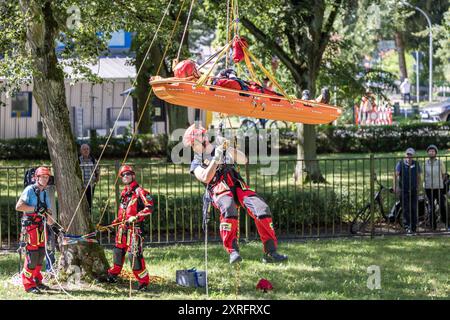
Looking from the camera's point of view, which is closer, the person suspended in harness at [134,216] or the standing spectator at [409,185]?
the person suspended in harness at [134,216]

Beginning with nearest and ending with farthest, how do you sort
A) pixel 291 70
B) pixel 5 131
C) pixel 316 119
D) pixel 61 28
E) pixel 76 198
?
pixel 316 119 < pixel 76 198 < pixel 61 28 < pixel 291 70 < pixel 5 131

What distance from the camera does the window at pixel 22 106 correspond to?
93.8 ft

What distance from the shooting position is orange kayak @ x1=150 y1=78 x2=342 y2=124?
739 cm

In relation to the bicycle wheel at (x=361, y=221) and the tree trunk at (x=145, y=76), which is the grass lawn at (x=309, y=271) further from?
the tree trunk at (x=145, y=76)

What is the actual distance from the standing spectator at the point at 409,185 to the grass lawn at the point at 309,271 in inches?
20.2

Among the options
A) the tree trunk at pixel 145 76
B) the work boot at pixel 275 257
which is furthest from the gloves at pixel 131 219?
the tree trunk at pixel 145 76

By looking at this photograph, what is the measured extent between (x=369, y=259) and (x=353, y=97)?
8011mm

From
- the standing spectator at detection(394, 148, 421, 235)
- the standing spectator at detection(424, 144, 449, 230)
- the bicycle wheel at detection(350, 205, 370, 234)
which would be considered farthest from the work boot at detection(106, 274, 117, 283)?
the standing spectator at detection(424, 144, 449, 230)

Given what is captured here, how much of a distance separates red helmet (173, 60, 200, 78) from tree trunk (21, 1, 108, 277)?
228cm

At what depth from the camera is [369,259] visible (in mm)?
10844

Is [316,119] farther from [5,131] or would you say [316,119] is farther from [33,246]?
[5,131]

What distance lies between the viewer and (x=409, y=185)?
12.9 metres

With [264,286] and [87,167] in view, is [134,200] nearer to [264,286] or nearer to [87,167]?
[264,286]

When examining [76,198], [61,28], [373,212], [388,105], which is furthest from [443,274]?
[388,105]
